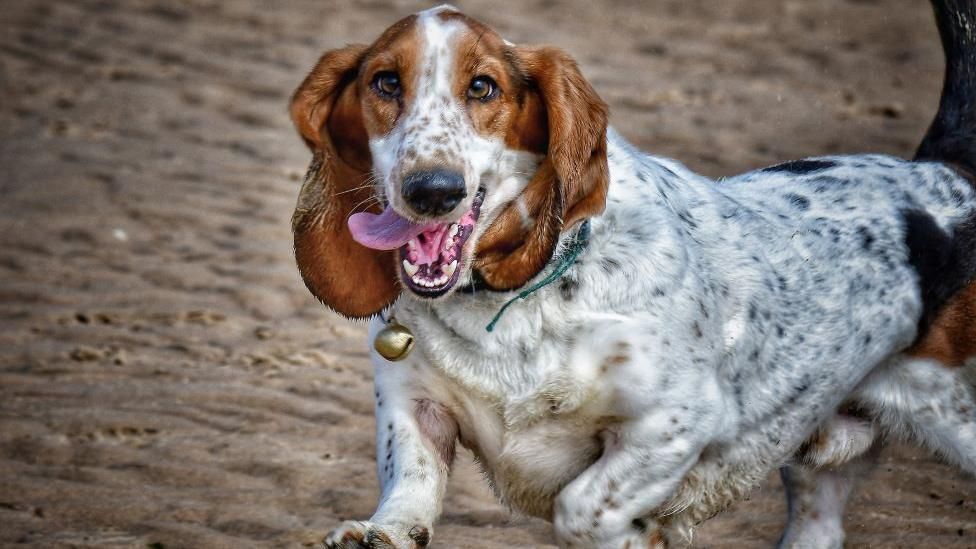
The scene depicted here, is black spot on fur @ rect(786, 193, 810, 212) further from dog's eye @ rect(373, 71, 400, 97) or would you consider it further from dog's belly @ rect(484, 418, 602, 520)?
dog's eye @ rect(373, 71, 400, 97)

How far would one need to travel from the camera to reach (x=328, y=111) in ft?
11.6

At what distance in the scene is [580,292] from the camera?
3479 millimetres

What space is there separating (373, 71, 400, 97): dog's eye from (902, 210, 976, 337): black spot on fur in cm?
168

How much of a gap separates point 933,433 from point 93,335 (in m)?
3.69

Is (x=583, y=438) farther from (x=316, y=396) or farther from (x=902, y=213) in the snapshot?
(x=316, y=396)

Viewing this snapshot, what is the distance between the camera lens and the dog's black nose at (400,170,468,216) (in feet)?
10.3

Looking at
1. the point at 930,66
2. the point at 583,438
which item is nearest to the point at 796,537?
the point at 583,438

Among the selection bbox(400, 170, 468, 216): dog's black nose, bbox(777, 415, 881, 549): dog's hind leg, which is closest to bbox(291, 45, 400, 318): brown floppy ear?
bbox(400, 170, 468, 216): dog's black nose

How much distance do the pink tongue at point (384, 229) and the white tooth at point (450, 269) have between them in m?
0.11

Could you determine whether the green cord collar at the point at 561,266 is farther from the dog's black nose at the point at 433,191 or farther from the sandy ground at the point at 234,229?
the sandy ground at the point at 234,229

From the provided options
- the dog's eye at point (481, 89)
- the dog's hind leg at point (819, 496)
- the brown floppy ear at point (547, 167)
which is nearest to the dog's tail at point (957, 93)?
the dog's hind leg at point (819, 496)

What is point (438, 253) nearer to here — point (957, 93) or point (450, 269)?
point (450, 269)

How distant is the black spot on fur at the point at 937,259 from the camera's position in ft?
13.2

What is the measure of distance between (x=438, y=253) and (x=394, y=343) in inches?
12.3
